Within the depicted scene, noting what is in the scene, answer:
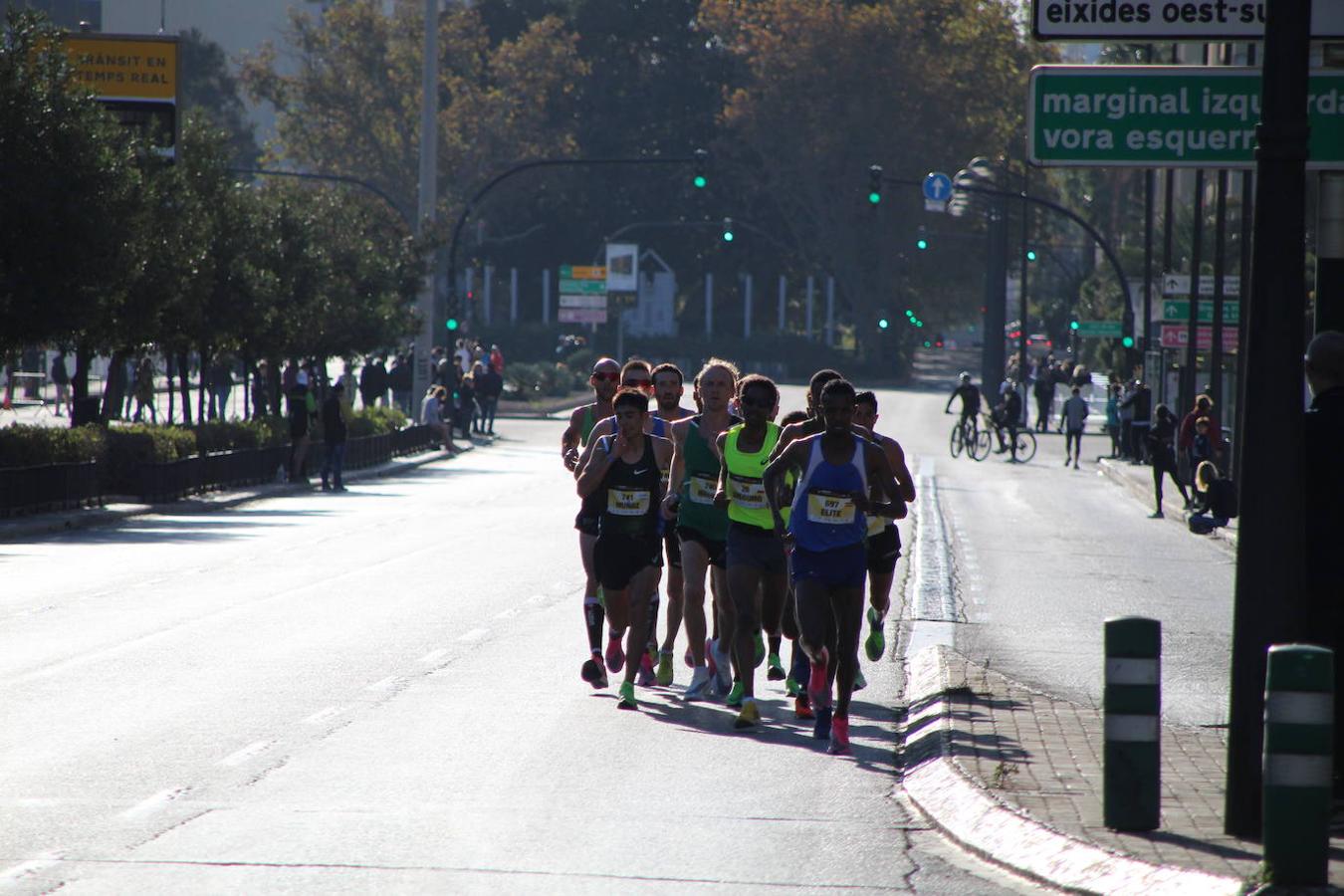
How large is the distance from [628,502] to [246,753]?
2.73 meters

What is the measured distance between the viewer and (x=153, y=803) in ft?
27.5

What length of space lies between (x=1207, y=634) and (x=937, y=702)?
5780 mm

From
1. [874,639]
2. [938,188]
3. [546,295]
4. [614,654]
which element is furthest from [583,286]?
[614,654]

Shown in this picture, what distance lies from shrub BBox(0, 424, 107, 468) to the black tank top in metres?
16.9

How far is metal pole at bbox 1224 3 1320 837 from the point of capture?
7203 millimetres

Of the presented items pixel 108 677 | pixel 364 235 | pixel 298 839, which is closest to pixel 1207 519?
pixel 298 839

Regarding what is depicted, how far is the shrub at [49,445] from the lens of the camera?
26453 mm

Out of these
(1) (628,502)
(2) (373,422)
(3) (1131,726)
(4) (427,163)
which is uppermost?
(4) (427,163)

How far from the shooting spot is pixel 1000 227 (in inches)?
2680

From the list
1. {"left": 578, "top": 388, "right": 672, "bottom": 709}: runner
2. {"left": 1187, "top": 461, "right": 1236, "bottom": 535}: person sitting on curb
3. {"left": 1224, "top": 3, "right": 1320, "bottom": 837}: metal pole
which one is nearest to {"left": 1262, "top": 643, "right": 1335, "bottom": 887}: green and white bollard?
{"left": 1224, "top": 3, "right": 1320, "bottom": 837}: metal pole

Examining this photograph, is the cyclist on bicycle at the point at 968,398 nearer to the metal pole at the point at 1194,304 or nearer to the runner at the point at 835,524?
the metal pole at the point at 1194,304

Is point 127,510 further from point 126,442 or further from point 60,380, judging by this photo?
point 60,380

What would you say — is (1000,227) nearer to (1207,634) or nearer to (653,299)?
(653,299)

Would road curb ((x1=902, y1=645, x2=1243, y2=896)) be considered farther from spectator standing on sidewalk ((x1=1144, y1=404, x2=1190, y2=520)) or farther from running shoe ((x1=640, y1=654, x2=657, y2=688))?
spectator standing on sidewalk ((x1=1144, y1=404, x2=1190, y2=520))
